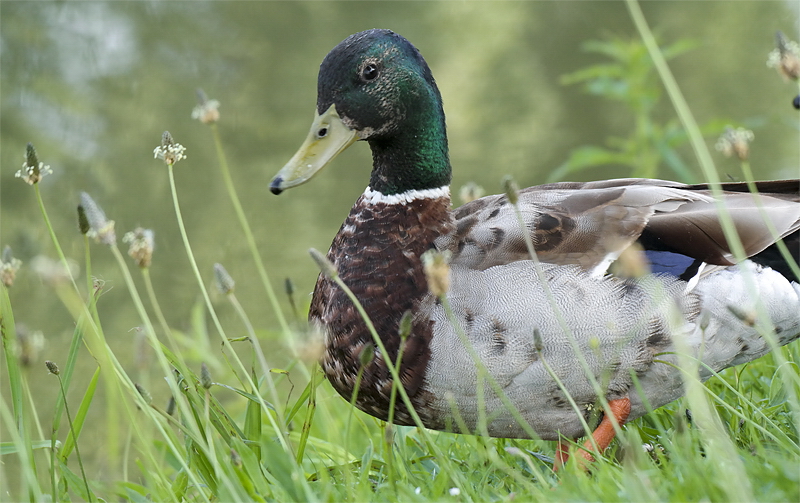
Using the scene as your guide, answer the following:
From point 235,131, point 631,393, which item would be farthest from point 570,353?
point 235,131

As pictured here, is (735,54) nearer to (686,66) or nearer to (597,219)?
(686,66)

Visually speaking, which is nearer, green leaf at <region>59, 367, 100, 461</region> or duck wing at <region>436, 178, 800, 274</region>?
green leaf at <region>59, 367, 100, 461</region>

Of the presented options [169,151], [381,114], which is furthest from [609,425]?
[169,151]

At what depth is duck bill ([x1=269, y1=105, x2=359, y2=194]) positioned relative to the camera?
2453 mm

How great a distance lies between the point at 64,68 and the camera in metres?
7.34

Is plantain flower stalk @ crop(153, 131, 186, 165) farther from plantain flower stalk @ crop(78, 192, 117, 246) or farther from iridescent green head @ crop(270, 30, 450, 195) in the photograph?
iridescent green head @ crop(270, 30, 450, 195)

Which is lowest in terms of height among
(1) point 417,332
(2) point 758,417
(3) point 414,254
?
(2) point 758,417

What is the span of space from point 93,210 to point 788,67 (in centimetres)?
145

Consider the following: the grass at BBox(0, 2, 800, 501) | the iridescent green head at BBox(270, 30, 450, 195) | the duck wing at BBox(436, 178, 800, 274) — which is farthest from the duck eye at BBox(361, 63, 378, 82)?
the grass at BBox(0, 2, 800, 501)

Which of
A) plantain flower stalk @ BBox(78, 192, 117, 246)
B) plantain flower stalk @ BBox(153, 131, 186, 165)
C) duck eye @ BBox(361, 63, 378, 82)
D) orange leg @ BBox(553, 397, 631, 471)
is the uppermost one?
duck eye @ BBox(361, 63, 378, 82)

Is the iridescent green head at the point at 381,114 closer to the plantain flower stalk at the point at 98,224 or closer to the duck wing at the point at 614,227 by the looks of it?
the duck wing at the point at 614,227

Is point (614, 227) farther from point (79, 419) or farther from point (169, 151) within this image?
point (79, 419)

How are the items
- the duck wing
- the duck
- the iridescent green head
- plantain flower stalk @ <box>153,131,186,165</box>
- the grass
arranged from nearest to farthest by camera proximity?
the grass → plantain flower stalk @ <box>153,131,186,165</box> → the duck → the duck wing → the iridescent green head

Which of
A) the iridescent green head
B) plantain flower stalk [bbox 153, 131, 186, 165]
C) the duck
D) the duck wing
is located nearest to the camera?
plantain flower stalk [bbox 153, 131, 186, 165]
